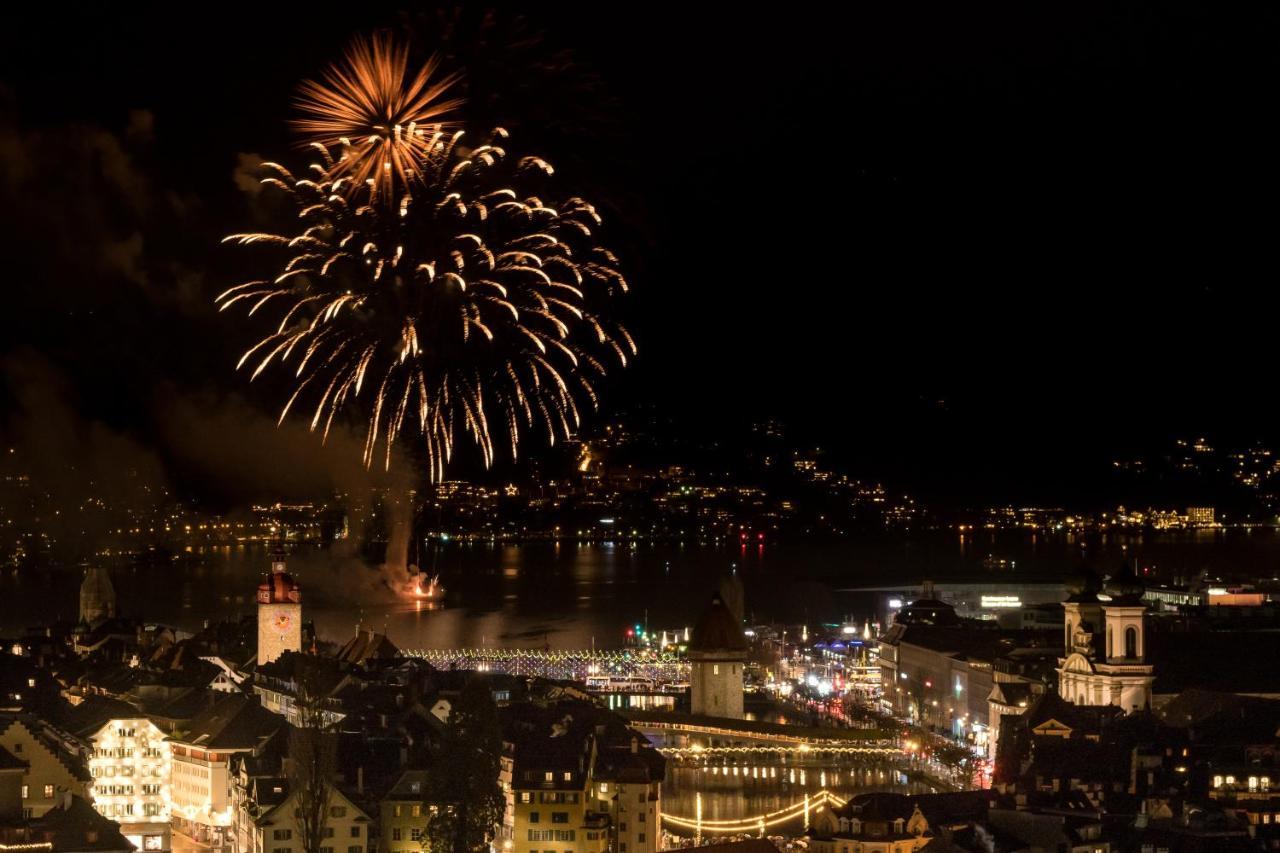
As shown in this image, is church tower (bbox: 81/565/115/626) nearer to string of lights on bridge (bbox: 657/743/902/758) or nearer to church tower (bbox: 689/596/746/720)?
church tower (bbox: 689/596/746/720)

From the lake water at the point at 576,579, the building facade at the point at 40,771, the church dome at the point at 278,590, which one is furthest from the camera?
the lake water at the point at 576,579

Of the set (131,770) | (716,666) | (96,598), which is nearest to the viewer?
(131,770)

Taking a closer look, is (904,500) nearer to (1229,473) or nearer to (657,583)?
(1229,473)

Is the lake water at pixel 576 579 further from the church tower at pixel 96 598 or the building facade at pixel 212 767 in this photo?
the building facade at pixel 212 767

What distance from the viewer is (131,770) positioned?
19.3 m

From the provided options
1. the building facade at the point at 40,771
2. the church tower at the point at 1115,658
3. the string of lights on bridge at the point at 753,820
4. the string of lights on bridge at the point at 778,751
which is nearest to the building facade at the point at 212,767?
the building facade at the point at 40,771

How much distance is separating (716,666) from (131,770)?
1173cm

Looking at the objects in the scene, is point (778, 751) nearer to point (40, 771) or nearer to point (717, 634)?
point (717, 634)

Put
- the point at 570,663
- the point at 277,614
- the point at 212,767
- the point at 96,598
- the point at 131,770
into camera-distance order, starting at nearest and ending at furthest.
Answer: the point at 212,767 → the point at 131,770 → the point at 277,614 → the point at 96,598 → the point at 570,663

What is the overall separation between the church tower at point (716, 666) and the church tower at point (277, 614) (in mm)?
5953

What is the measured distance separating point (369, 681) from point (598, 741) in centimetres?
760

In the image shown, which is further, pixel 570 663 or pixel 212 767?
pixel 570 663

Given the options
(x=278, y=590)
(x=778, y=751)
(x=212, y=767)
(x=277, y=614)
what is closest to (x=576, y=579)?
(x=277, y=614)

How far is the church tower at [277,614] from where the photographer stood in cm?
2992
